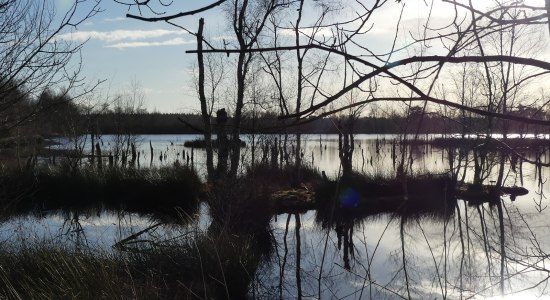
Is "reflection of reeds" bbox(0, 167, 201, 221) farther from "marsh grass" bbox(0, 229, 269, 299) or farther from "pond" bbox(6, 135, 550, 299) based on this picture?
"marsh grass" bbox(0, 229, 269, 299)

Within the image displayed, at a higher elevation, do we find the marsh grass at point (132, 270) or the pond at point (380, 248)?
the marsh grass at point (132, 270)

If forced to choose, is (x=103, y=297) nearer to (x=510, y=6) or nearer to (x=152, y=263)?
(x=152, y=263)

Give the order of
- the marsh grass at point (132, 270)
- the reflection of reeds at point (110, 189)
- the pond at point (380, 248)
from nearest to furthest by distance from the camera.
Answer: the marsh grass at point (132, 270)
the pond at point (380, 248)
the reflection of reeds at point (110, 189)

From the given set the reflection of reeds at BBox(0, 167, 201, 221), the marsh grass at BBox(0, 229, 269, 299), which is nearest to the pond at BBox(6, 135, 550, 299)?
the marsh grass at BBox(0, 229, 269, 299)

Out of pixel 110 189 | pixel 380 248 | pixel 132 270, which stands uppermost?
pixel 132 270

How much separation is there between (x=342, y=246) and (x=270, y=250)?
117 centimetres

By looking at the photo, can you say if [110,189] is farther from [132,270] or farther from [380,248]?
[132,270]

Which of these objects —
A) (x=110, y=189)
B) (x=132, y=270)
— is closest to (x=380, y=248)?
(x=132, y=270)

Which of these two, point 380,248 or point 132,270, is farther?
point 380,248

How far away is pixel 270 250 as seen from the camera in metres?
9.21

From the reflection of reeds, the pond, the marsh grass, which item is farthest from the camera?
the reflection of reeds

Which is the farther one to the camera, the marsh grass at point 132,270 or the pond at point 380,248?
the pond at point 380,248

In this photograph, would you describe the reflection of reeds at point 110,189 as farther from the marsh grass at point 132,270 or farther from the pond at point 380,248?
the marsh grass at point 132,270

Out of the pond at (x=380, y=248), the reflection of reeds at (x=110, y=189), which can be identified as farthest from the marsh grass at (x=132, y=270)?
the reflection of reeds at (x=110, y=189)
